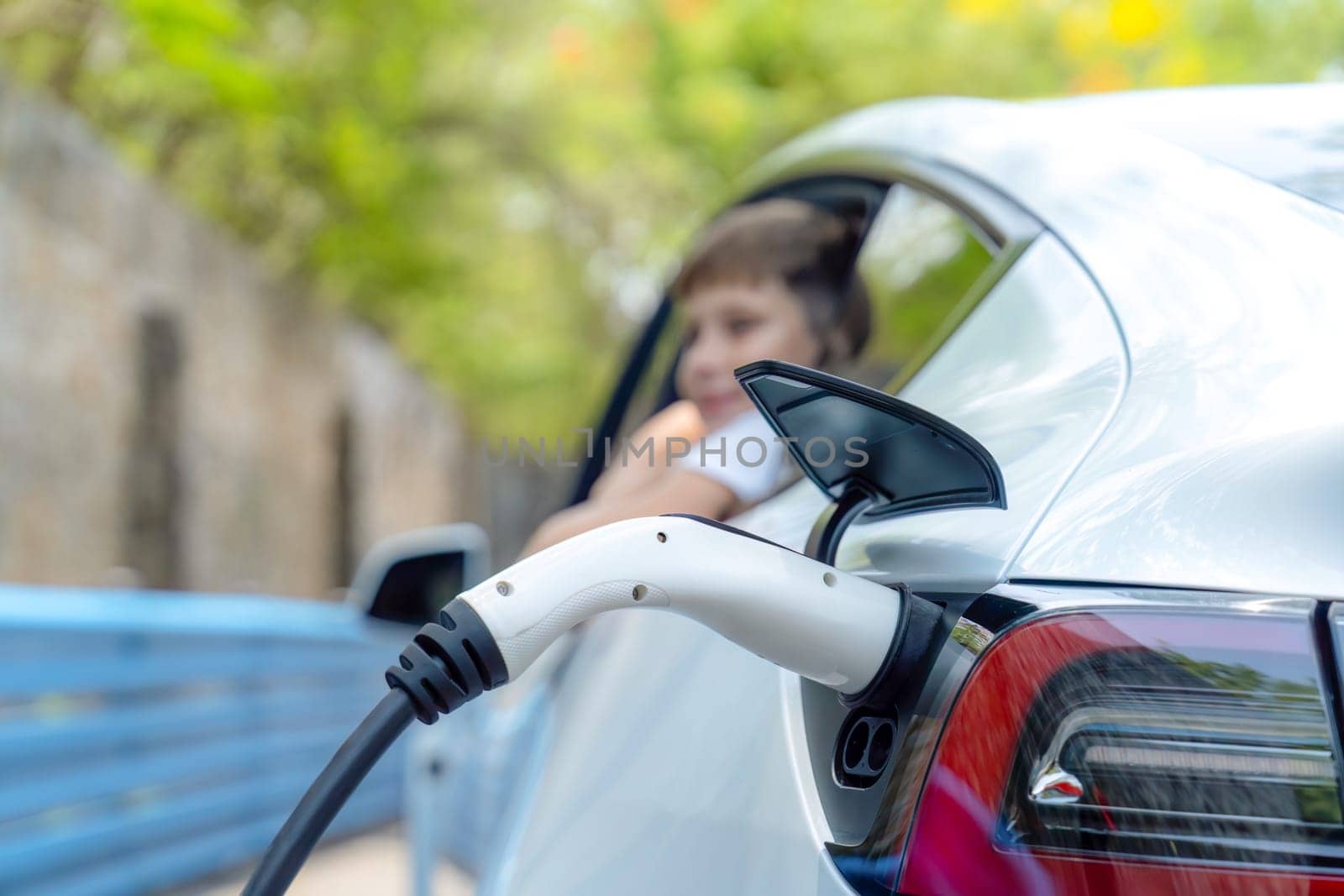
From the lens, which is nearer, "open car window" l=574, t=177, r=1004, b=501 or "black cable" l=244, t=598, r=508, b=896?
"black cable" l=244, t=598, r=508, b=896

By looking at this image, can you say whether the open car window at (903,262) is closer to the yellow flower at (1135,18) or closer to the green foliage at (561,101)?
the green foliage at (561,101)

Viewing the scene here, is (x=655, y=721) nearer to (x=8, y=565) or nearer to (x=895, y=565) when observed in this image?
(x=895, y=565)

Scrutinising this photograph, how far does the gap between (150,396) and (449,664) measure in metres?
8.79

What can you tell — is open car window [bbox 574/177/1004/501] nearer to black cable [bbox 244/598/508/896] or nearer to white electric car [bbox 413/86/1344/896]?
white electric car [bbox 413/86/1344/896]

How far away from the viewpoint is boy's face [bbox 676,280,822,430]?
1.64 meters

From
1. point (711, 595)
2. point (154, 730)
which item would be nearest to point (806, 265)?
point (711, 595)

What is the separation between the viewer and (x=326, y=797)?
948 mm

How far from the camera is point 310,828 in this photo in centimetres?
95

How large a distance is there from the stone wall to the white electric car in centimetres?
701

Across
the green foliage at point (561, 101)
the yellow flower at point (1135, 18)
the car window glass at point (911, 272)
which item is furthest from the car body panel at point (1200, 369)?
the yellow flower at point (1135, 18)

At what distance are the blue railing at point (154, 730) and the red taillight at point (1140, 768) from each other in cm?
207

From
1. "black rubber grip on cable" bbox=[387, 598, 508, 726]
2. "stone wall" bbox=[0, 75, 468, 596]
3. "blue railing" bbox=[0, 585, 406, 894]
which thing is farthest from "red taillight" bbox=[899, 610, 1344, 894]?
"stone wall" bbox=[0, 75, 468, 596]

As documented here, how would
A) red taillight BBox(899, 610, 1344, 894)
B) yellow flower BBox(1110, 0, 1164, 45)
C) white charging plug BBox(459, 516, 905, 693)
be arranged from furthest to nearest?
1. yellow flower BBox(1110, 0, 1164, 45)
2. white charging plug BBox(459, 516, 905, 693)
3. red taillight BBox(899, 610, 1344, 894)

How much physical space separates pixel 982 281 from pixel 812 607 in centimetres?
56
